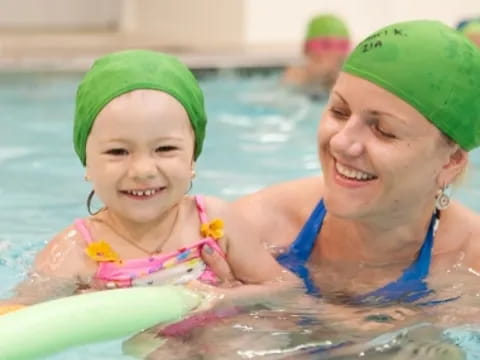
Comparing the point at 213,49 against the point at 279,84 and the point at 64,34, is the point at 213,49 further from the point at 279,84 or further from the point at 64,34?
the point at 64,34

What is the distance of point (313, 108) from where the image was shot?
7.79 meters

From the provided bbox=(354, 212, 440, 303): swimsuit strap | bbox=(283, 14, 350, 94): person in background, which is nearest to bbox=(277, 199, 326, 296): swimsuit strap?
bbox=(354, 212, 440, 303): swimsuit strap

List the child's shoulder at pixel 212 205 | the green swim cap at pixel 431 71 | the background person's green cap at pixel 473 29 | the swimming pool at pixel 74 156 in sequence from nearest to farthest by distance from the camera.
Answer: the green swim cap at pixel 431 71
the child's shoulder at pixel 212 205
the swimming pool at pixel 74 156
the background person's green cap at pixel 473 29

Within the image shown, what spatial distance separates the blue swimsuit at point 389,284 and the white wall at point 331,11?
6.04m

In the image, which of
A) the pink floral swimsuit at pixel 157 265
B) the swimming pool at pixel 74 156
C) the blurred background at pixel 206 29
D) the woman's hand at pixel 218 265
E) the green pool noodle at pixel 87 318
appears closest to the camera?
the green pool noodle at pixel 87 318

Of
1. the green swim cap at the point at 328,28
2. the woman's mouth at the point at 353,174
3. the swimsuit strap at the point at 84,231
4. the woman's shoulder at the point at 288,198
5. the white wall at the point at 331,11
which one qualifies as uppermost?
the woman's mouth at the point at 353,174

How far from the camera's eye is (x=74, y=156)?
610cm

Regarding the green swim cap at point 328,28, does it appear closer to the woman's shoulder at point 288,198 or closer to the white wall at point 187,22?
the white wall at point 187,22

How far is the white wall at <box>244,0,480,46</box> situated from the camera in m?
9.59

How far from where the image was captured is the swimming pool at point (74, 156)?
448cm

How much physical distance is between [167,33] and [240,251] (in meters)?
7.76

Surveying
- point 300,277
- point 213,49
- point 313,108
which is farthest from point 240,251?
point 213,49

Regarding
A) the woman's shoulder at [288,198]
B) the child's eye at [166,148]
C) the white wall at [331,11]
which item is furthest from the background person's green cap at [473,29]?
the child's eye at [166,148]

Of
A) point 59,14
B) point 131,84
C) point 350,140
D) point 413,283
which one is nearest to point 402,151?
point 350,140
